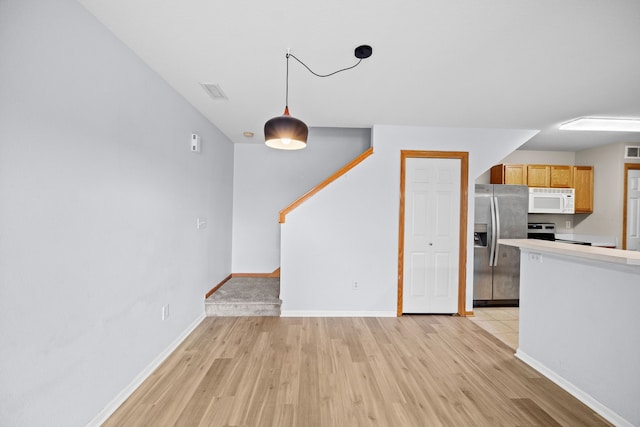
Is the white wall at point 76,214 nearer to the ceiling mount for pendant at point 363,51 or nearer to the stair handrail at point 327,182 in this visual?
the stair handrail at point 327,182

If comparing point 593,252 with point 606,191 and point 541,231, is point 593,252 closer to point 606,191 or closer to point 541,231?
point 541,231

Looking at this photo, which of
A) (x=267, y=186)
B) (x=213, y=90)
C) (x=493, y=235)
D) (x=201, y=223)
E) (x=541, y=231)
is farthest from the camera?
(x=267, y=186)

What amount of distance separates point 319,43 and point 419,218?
258cm

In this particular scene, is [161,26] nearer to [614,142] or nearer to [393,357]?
[393,357]

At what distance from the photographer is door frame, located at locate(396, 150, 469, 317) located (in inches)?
139

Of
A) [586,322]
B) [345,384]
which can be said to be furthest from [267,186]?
[586,322]

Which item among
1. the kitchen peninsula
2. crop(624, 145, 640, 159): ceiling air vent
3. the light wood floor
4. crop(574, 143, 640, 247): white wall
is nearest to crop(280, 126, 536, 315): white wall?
the light wood floor

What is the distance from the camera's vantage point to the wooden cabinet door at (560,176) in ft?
14.3

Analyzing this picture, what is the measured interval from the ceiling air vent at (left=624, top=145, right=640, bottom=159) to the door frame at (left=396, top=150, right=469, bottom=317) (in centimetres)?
292

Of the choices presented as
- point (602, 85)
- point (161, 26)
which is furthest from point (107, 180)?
point (602, 85)

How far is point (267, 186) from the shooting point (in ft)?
15.5

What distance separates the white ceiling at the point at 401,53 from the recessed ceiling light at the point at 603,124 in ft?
0.68

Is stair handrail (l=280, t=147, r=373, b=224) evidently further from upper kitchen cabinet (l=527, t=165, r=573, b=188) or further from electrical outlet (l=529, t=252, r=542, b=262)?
upper kitchen cabinet (l=527, t=165, r=573, b=188)

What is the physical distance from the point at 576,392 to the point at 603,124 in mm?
3353
